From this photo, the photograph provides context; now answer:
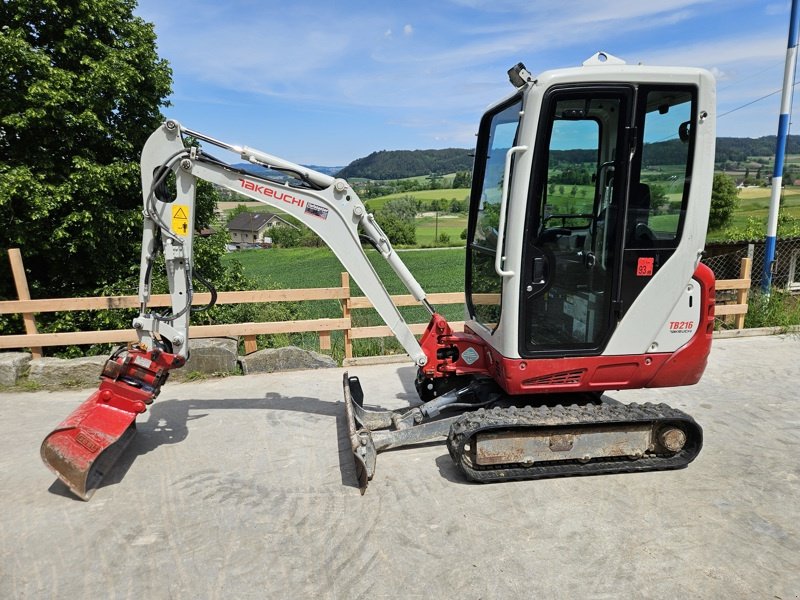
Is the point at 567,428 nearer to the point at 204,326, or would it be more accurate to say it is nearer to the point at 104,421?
the point at 104,421

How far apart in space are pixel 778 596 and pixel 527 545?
1.32 m

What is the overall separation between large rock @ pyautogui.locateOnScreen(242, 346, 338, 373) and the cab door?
3.77 metres

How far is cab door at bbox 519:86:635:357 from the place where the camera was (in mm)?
3812

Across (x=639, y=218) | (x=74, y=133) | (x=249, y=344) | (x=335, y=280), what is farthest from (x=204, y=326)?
(x=335, y=280)

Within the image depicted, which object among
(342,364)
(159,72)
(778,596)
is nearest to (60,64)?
(159,72)

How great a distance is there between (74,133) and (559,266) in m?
8.41

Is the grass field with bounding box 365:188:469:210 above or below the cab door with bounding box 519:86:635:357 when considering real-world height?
above

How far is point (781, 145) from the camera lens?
28.3 ft

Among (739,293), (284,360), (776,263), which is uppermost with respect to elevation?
(776,263)

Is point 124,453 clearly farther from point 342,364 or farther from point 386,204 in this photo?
point 386,204

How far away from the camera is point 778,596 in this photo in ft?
9.19

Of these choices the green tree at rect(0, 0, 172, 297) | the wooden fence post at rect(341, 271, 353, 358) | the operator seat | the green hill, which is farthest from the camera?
the green hill

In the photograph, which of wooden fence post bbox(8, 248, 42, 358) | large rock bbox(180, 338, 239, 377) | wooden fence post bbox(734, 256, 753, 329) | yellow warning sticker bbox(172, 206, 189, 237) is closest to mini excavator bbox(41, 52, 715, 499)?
yellow warning sticker bbox(172, 206, 189, 237)

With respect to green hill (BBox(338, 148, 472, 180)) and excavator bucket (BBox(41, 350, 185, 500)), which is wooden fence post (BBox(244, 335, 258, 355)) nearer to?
excavator bucket (BBox(41, 350, 185, 500))
